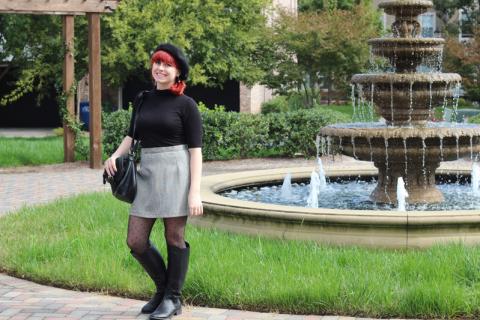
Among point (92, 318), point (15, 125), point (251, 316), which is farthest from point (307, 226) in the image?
point (15, 125)

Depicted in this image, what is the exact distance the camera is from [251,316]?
5922 mm

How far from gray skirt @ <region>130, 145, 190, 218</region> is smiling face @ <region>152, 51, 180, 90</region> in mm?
427

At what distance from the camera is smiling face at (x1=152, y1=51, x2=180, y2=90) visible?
217 inches

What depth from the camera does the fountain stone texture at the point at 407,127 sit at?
31.2 ft

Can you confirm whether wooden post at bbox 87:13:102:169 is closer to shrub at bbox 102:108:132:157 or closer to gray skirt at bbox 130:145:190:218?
shrub at bbox 102:108:132:157

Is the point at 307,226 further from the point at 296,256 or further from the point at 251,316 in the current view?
the point at 251,316

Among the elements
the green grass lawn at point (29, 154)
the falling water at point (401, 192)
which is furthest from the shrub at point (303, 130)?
the falling water at point (401, 192)

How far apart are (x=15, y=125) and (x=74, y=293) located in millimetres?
30646

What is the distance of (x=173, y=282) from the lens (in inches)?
228

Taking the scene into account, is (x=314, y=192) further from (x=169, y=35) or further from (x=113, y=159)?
(x=169, y=35)

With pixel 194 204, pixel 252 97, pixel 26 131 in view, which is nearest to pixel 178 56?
pixel 194 204

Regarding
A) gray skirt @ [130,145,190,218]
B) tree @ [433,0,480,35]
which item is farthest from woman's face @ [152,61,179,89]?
tree @ [433,0,480,35]

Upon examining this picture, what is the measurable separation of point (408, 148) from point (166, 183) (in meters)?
4.72

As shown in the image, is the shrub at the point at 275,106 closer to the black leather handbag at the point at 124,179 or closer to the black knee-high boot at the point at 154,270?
the black knee-high boot at the point at 154,270
